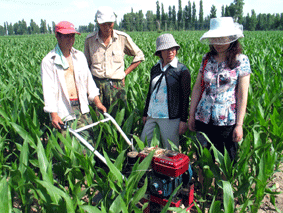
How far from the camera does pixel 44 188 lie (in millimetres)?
1603

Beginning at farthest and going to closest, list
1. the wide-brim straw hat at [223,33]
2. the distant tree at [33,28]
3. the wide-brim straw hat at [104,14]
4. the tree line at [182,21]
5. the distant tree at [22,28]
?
the distant tree at [22,28], the distant tree at [33,28], the tree line at [182,21], the wide-brim straw hat at [104,14], the wide-brim straw hat at [223,33]

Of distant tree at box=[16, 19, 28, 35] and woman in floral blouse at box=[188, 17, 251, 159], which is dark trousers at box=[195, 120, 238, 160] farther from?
distant tree at box=[16, 19, 28, 35]

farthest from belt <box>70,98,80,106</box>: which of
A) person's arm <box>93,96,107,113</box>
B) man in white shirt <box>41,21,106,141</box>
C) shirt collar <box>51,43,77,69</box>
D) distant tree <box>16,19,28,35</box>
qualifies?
distant tree <box>16,19,28,35</box>

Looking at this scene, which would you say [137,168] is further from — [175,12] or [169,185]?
[175,12]

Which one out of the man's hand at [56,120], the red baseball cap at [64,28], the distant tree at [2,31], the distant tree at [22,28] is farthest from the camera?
the distant tree at [2,31]

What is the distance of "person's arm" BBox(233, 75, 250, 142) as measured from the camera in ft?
6.33

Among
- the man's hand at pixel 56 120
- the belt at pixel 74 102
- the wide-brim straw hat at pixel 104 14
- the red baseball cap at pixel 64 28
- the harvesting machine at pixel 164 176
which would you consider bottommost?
the harvesting machine at pixel 164 176

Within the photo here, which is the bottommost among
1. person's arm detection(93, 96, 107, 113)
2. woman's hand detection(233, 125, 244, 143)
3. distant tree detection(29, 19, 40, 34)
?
woman's hand detection(233, 125, 244, 143)

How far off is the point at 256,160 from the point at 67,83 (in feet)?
5.97

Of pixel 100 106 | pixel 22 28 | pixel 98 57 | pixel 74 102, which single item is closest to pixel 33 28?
pixel 22 28

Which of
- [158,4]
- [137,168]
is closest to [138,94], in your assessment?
[137,168]

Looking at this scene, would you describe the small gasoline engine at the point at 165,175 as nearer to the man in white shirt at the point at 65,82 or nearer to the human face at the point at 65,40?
the man in white shirt at the point at 65,82

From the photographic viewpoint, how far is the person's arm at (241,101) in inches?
75.9

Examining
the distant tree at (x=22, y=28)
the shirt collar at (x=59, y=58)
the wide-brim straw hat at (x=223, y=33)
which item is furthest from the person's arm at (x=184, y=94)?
the distant tree at (x=22, y=28)
